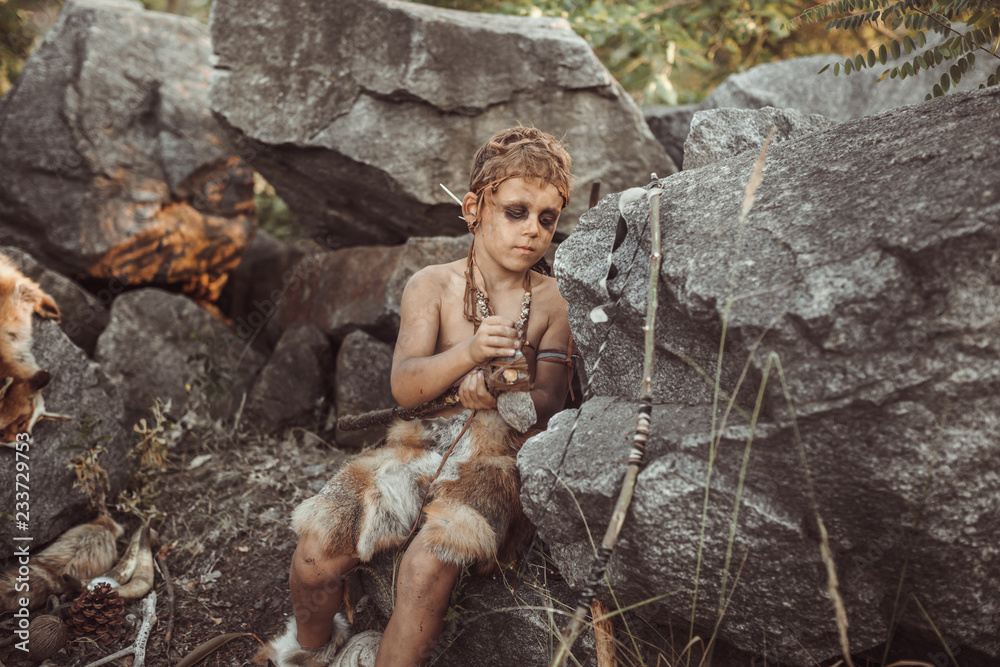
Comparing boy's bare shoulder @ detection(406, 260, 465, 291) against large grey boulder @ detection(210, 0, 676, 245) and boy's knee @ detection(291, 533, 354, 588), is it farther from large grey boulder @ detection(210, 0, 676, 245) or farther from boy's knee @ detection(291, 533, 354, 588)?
large grey boulder @ detection(210, 0, 676, 245)

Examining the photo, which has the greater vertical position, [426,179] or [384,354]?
[426,179]

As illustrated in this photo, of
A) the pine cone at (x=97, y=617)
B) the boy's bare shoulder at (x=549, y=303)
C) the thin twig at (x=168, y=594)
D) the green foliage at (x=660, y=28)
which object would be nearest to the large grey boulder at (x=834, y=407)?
the boy's bare shoulder at (x=549, y=303)

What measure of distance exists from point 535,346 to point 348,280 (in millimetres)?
1834

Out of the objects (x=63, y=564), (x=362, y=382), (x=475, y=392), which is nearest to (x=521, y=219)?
(x=475, y=392)

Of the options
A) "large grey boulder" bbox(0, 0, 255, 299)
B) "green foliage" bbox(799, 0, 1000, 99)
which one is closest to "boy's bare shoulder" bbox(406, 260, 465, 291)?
"green foliage" bbox(799, 0, 1000, 99)

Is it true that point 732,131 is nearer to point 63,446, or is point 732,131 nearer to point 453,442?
point 453,442

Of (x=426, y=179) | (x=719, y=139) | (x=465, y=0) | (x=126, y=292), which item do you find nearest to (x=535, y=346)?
(x=719, y=139)

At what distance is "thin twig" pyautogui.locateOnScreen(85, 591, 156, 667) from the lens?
2463mm

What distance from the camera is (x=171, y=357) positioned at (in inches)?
160

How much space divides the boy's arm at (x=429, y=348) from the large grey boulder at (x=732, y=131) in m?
1.19

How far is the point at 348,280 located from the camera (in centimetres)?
407

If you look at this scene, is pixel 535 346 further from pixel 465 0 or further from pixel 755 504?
Result: pixel 465 0

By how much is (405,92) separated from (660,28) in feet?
7.82

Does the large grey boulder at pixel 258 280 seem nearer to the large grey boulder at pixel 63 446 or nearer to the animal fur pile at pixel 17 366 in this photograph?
the large grey boulder at pixel 63 446
